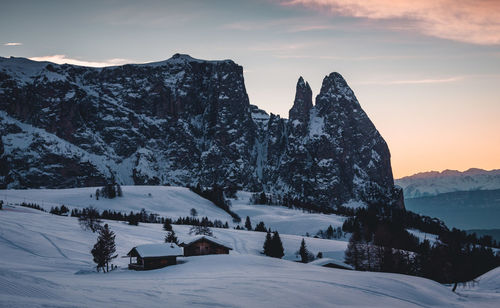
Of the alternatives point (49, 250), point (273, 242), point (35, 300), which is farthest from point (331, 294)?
point (273, 242)

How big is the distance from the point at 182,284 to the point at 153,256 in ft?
79.5

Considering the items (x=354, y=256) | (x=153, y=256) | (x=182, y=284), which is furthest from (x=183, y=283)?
(x=354, y=256)

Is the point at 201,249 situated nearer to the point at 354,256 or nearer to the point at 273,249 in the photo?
the point at 273,249

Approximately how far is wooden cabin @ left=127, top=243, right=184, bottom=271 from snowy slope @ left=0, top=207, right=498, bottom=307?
2.12 meters

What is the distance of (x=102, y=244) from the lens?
66.6m

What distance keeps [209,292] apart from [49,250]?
4505 centimetres

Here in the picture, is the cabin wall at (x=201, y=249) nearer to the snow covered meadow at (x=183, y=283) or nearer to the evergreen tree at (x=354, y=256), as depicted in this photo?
Result: the snow covered meadow at (x=183, y=283)

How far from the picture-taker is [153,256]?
6862 centimetres

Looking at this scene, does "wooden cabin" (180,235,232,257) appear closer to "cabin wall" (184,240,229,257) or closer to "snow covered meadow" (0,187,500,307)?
"cabin wall" (184,240,229,257)

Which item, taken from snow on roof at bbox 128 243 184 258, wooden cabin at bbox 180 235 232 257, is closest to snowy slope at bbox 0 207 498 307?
snow on roof at bbox 128 243 184 258

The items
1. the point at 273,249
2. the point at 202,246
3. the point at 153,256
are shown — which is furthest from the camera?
the point at 273,249

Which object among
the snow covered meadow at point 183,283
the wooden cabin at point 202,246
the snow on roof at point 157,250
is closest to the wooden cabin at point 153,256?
the snow on roof at point 157,250

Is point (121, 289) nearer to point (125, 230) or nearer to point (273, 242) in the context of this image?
point (273, 242)

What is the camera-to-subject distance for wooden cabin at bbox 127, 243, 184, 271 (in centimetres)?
6850
